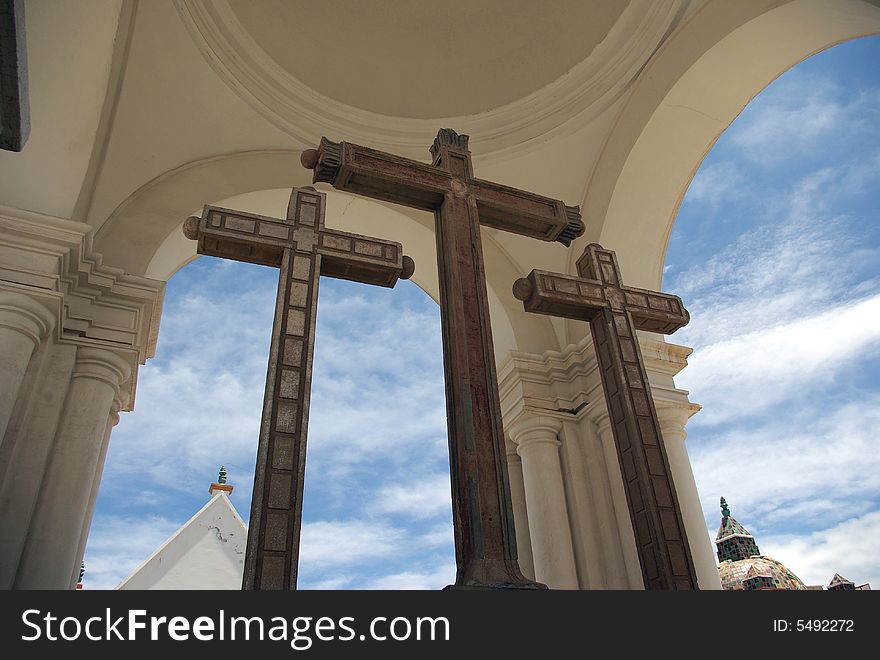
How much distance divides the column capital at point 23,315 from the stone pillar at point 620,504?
3835 millimetres

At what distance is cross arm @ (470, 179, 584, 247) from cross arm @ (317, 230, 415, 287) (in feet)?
1.75

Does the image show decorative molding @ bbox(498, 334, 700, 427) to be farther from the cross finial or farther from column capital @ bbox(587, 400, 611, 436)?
the cross finial

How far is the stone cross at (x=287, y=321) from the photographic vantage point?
6.93 feet

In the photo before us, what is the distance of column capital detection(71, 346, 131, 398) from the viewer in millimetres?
4621

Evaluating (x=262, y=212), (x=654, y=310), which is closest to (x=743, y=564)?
(x=262, y=212)

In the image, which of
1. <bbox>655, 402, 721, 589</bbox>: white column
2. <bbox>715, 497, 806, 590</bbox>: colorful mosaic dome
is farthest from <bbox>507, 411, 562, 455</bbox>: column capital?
<bbox>715, 497, 806, 590</bbox>: colorful mosaic dome

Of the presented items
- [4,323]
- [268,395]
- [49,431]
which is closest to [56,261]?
[4,323]

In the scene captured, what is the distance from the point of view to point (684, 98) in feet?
20.4

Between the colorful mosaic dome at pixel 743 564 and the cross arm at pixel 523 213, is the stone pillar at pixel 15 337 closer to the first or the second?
the cross arm at pixel 523 213

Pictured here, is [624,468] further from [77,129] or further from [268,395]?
[77,129]

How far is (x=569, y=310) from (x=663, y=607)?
1.98 metres

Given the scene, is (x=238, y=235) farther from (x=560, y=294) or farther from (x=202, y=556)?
(x=202, y=556)

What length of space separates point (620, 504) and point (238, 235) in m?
3.81

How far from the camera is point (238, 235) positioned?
112 inches
